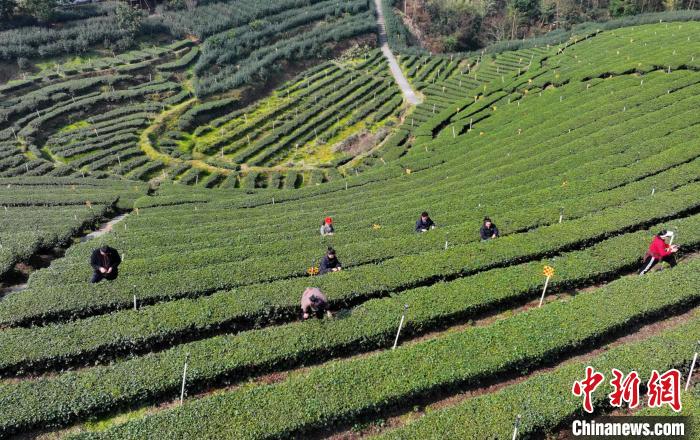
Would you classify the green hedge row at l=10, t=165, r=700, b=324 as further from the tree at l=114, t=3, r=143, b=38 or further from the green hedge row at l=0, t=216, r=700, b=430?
the tree at l=114, t=3, r=143, b=38

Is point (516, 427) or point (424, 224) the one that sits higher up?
point (424, 224)

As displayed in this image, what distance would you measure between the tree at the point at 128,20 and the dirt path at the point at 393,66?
39.9 m

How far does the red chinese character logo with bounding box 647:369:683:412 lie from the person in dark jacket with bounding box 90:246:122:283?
18.5 meters

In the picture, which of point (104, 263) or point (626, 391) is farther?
point (104, 263)

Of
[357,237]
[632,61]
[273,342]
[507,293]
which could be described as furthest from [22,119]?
[632,61]

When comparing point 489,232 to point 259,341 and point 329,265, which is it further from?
point 259,341

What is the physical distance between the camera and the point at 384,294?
18.0 metres

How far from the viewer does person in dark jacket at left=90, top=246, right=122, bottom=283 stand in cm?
1767

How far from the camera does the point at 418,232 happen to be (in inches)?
878

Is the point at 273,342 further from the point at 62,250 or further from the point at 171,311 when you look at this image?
the point at 62,250

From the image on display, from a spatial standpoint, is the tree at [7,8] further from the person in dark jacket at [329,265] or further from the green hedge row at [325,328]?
the person in dark jacket at [329,265]

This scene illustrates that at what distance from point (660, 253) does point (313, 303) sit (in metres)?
13.2

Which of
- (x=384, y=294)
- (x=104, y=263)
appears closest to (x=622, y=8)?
(x=384, y=294)

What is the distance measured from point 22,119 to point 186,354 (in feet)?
180
